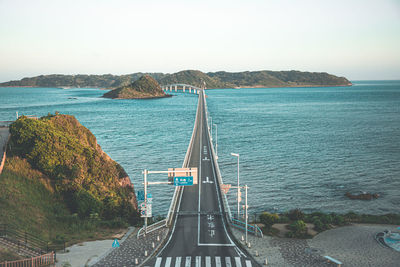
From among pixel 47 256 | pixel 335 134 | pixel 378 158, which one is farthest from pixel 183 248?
pixel 335 134

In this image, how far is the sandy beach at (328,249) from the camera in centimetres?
2414

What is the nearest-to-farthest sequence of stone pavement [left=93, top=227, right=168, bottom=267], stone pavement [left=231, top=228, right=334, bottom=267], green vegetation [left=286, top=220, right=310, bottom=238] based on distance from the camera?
stone pavement [left=93, top=227, right=168, bottom=267] < stone pavement [left=231, top=228, right=334, bottom=267] < green vegetation [left=286, top=220, right=310, bottom=238]

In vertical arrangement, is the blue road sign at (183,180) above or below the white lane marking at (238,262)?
above

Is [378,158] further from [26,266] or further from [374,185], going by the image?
[26,266]

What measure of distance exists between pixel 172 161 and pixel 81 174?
108 ft

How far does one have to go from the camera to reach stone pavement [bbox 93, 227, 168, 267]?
23.3 metres

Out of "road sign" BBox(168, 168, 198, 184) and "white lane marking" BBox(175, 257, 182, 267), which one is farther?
"road sign" BBox(168, 168, 198, 184)

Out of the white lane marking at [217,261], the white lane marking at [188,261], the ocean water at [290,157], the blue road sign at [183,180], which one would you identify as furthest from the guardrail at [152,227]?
the ocean water at [290,157]

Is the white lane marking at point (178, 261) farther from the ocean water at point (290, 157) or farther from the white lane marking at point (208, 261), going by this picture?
the ocean water at point (290, 157)

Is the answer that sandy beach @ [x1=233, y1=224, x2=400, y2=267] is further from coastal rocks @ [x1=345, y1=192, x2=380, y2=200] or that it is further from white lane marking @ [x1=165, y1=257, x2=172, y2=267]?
coastal rocks @ [x1=345, y1=192, x2=380, y2=200]

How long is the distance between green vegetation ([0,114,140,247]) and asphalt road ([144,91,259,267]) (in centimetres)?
581

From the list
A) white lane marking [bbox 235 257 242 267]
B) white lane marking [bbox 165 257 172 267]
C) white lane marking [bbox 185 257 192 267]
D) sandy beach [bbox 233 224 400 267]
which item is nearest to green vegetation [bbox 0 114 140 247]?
white lane marking [bbox 165 257 172 267]

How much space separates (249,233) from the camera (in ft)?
99.2

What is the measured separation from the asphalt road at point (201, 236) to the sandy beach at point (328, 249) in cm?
173
